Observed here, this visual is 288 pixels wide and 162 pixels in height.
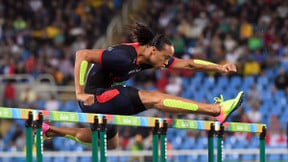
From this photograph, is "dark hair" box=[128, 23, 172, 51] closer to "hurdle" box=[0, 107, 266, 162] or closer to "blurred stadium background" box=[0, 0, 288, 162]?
"hurdle" box=[0, 107, 266, 162]

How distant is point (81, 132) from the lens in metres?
8.46

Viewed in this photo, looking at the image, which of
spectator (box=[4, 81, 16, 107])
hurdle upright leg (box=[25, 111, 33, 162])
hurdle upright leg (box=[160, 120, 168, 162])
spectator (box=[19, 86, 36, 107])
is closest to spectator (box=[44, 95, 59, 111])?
spectator (box=[19, 86, 36, 107])

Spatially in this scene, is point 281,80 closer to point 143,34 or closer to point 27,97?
point 27,97

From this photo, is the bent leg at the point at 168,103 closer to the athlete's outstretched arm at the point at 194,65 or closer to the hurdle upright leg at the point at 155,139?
the hurdle upright leg at the point at 155,139

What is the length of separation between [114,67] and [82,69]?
0.45m

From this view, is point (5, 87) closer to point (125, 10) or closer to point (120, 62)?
point (125, 10)

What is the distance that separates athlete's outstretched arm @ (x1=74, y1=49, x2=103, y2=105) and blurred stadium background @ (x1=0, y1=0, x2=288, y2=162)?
6.57 meters

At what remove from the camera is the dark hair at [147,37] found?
7.75 metres

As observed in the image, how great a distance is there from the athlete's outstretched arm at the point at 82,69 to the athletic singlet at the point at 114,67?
0.07m

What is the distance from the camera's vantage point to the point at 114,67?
7820 mm

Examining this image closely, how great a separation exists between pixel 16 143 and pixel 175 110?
930 centimetres

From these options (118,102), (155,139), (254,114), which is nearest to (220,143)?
(155,139)

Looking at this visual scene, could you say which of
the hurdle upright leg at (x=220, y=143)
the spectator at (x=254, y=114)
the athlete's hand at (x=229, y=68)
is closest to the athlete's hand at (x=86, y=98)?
the hurdle upright leg at (x=220, y=143)

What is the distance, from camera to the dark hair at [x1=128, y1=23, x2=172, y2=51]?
7.75 meters
